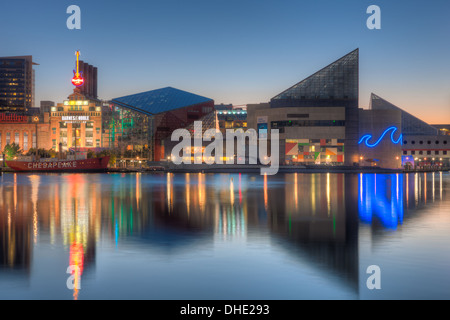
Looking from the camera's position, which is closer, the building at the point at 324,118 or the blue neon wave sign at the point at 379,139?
the building at the point at 324,118

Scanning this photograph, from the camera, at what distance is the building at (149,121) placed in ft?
487

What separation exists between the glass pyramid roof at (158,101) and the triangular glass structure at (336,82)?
144 feet

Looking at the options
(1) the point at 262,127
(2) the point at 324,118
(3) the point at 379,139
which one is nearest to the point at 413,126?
(3) the point at 379,139

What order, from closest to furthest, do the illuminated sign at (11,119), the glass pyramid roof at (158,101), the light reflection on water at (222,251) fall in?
the light reflection on water at (222,251), the glass pyramid roof at (158,101), the illuminated sign at (11,119)

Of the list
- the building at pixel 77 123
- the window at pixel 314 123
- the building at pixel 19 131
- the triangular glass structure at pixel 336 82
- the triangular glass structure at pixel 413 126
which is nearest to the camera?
the window at pixel 314 123

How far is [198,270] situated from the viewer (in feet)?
49.5

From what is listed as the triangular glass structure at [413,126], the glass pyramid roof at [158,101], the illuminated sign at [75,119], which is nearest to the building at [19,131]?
the illuminated sign at [75,119]

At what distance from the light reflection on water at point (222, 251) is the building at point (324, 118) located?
95.8m

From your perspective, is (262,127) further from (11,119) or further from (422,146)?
(11,119)

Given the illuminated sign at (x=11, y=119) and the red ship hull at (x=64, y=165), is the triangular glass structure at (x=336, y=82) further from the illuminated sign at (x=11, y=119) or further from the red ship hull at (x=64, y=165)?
the illuminated sign at (x=11, y=119)

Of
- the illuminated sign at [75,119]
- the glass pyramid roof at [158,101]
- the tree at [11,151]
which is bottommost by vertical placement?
the tree at [11,151]

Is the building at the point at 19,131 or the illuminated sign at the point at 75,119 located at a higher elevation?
the illuminated sign at the point at 75,119

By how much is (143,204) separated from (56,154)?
404 feet
